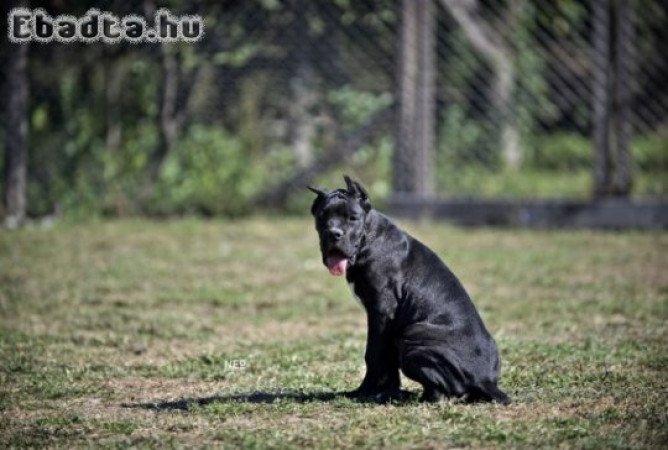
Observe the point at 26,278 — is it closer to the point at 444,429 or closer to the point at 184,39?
the point at 184,39

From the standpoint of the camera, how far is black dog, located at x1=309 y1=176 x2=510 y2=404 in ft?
16.9

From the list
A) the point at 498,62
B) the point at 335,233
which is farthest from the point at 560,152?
the point at 335,233

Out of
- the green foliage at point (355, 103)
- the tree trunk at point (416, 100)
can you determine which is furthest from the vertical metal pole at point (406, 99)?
the green foliage at point (355, 103)

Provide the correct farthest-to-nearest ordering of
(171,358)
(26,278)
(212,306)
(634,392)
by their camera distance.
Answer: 1. (26,278)
2. (212,306)
3. (171,358)
4. (634,392)

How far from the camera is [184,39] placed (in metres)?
13.1

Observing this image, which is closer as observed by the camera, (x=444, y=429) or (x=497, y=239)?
(x=444, y=429)

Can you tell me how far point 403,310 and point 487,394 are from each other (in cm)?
59

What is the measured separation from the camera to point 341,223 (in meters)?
→ 5.34

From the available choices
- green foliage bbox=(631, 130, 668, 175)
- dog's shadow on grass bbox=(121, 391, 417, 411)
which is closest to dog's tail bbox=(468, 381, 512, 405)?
dog's shadow on grass bbox=(121, 391, 417, 411)

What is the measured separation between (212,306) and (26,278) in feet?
6.46

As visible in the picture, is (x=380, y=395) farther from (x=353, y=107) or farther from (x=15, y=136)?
(x=353, y=107)

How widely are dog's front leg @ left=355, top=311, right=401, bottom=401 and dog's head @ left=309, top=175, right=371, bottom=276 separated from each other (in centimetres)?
32

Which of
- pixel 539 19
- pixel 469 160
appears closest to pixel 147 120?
pixel 469 160

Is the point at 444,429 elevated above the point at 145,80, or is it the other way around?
the point at 145,80
